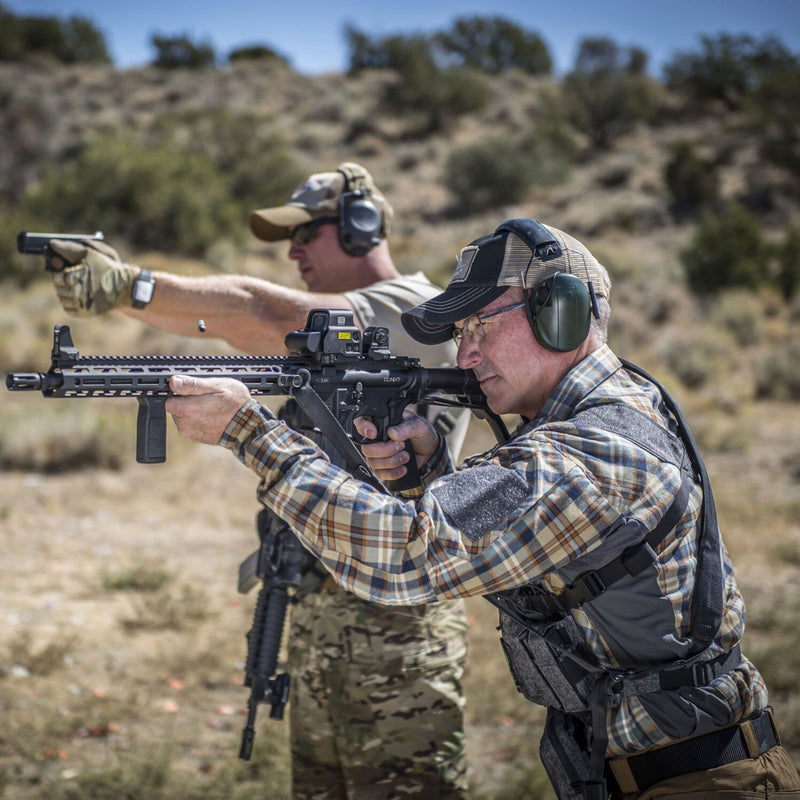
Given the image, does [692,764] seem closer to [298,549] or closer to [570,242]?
[570,242]

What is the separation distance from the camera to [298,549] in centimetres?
310

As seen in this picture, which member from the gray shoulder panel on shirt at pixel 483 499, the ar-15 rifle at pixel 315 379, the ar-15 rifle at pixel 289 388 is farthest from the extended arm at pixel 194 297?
the gray shoulder panel on shirt at pixel 483 499

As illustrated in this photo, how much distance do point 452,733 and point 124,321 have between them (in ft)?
40.8

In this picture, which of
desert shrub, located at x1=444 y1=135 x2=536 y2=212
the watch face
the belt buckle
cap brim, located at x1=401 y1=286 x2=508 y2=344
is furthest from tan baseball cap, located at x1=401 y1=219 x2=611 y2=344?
desert shrub, located at x1=444 y1=135 x2=536 y2=212

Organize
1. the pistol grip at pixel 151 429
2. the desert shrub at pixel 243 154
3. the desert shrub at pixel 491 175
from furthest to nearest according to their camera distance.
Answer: the desert shrub at pixel 491 175 < the desert shrub at pixel 243 154 < the pistol grip at pixel 151 429

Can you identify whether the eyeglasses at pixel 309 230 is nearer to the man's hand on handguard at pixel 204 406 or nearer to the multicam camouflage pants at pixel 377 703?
the multicam camouflage pants at pixel 377 703

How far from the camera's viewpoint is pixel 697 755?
2055mm

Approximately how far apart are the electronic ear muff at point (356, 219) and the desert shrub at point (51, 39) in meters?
48.7

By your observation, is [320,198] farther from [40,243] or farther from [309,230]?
[40,243]

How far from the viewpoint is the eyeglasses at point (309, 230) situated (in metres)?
3.49

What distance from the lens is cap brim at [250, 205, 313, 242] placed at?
11.0 ft

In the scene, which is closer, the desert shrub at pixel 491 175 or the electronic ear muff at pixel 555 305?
the electronic ear muff at pixel 555 305

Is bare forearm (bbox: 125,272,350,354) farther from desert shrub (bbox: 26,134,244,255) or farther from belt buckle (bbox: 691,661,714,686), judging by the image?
desert shrub (bbox: 26,134,244,255)

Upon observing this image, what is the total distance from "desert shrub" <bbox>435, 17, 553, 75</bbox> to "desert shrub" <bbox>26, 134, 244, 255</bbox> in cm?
3321
